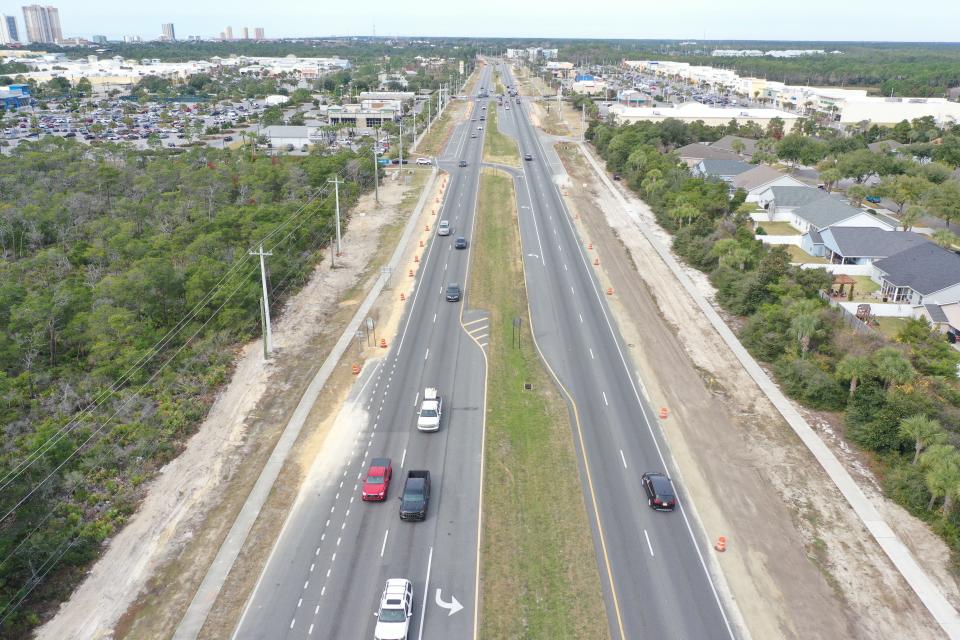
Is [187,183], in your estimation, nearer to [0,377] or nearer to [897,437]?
[0,377]

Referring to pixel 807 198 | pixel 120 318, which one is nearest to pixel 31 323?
pixel 120 318

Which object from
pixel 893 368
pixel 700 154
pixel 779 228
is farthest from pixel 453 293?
pixel 700 154

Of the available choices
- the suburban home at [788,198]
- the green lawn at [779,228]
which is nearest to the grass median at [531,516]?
the green lawn at [779,228]

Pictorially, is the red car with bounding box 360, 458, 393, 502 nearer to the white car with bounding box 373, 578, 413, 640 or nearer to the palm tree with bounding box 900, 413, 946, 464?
the white car with bounding box 373, 578, 413, 640

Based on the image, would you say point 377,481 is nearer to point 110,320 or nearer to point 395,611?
point 395,611

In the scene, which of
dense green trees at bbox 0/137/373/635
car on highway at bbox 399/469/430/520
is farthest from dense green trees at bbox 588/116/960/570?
dense green trees at bbox 0/137/373/635
